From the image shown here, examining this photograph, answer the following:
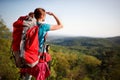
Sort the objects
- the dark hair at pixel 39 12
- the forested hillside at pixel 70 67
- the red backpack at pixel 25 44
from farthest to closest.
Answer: the forested hillside at pixel 70 67
the dark hair at pixel 39 12
the red backpack at pixel 25 44

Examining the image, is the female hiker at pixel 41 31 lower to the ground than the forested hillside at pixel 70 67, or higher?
higher

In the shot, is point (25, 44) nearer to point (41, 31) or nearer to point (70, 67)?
point (41, 31)

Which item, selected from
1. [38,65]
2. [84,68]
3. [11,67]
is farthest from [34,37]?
[84,68]

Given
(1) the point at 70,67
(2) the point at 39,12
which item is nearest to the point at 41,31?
(2) the point at 39,12

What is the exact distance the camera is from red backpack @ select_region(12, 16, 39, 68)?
9.38ft

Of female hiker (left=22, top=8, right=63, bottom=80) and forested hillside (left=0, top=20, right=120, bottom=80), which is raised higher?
female hiker (left=22, top=8, right=63, bottom=80)

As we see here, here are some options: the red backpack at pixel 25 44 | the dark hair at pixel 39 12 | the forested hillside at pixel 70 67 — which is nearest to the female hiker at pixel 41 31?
the dark hair at pixel 39 12

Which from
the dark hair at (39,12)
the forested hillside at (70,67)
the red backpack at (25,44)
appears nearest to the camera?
the red backpack at (25,44)

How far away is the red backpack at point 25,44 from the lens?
2.86 metres

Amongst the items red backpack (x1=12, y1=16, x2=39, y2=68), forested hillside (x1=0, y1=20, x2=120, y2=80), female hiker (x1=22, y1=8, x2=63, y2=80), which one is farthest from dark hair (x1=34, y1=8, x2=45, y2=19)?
forested hillside (x1=0, y1=20, x2=120, y2=80)

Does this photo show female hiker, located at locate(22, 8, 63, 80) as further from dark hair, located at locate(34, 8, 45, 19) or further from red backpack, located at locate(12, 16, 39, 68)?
red backpack, located at locate(12, 16, 39, 68)

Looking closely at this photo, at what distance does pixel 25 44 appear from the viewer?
9.39ft

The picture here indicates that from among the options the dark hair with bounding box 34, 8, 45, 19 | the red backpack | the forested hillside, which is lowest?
the forested hillside

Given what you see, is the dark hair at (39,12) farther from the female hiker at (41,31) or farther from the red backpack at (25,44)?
the red backpack at (25,44)
